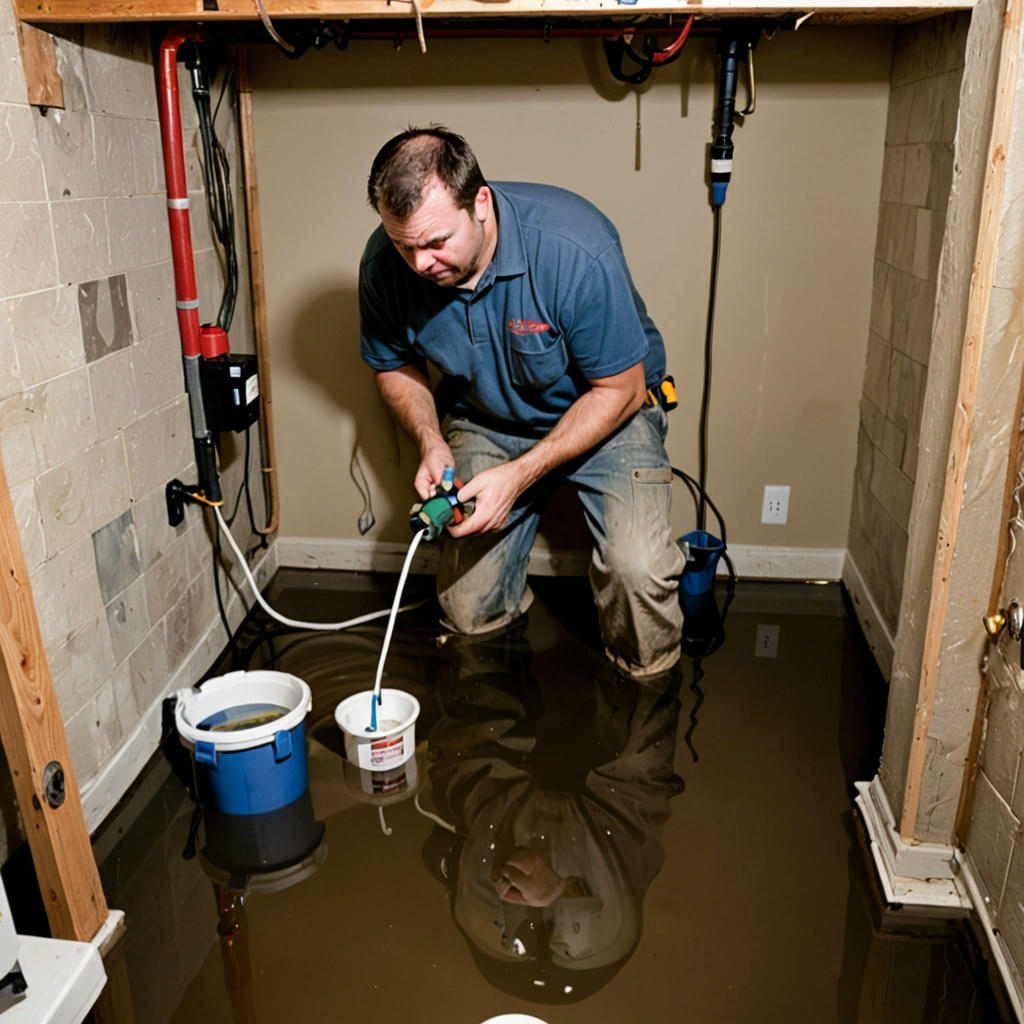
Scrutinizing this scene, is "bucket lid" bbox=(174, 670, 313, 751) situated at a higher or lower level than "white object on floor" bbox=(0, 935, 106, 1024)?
higher

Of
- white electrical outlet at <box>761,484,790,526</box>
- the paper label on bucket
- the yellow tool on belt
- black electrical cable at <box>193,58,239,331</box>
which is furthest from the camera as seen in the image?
white electrical outlet at <box>761,484,790,526</box>

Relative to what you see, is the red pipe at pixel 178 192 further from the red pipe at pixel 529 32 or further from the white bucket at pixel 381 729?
the white bucket at pixel 381 729

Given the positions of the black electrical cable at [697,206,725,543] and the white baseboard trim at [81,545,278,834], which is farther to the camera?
the black electrical cable at [697,206,725,543]

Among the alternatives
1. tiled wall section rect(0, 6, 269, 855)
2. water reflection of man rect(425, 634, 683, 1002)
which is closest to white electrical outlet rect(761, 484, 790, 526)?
water reflection of man rect(425, 634, 683, 1002)

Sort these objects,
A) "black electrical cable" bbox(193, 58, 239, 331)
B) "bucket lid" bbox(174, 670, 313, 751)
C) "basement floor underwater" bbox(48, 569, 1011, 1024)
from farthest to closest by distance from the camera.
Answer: "black electrical cable" bbox(193, 58, 239, 331) < "bucket lid" bbox(174, 670, 313, 751) < "basement floor underwater" bbox(48, 569, 1011, 1024)

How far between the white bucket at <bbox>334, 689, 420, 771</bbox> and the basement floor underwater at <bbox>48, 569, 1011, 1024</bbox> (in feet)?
0.18

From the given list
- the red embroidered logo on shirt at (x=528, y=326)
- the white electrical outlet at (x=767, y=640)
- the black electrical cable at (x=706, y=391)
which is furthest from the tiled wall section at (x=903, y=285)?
the red embroidered logo on shirt at (x=528, y=326)

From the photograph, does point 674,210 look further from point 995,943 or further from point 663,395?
point 995,943

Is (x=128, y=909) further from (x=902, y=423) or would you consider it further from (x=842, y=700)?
(x=902, y=423)

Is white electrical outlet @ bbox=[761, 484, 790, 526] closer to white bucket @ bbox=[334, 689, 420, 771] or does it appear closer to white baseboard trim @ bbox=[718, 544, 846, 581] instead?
white baseboard trim @ bbox=[718, 544, 846, 581]

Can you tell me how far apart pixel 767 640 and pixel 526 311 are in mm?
1141

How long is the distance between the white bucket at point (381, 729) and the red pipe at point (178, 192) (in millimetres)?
903

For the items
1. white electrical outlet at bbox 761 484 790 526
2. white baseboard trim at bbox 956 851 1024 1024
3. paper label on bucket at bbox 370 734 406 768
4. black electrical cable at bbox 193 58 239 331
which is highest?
black electrical cable at bbox 193 58 239 331

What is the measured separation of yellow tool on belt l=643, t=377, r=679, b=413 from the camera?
2.62 meters
